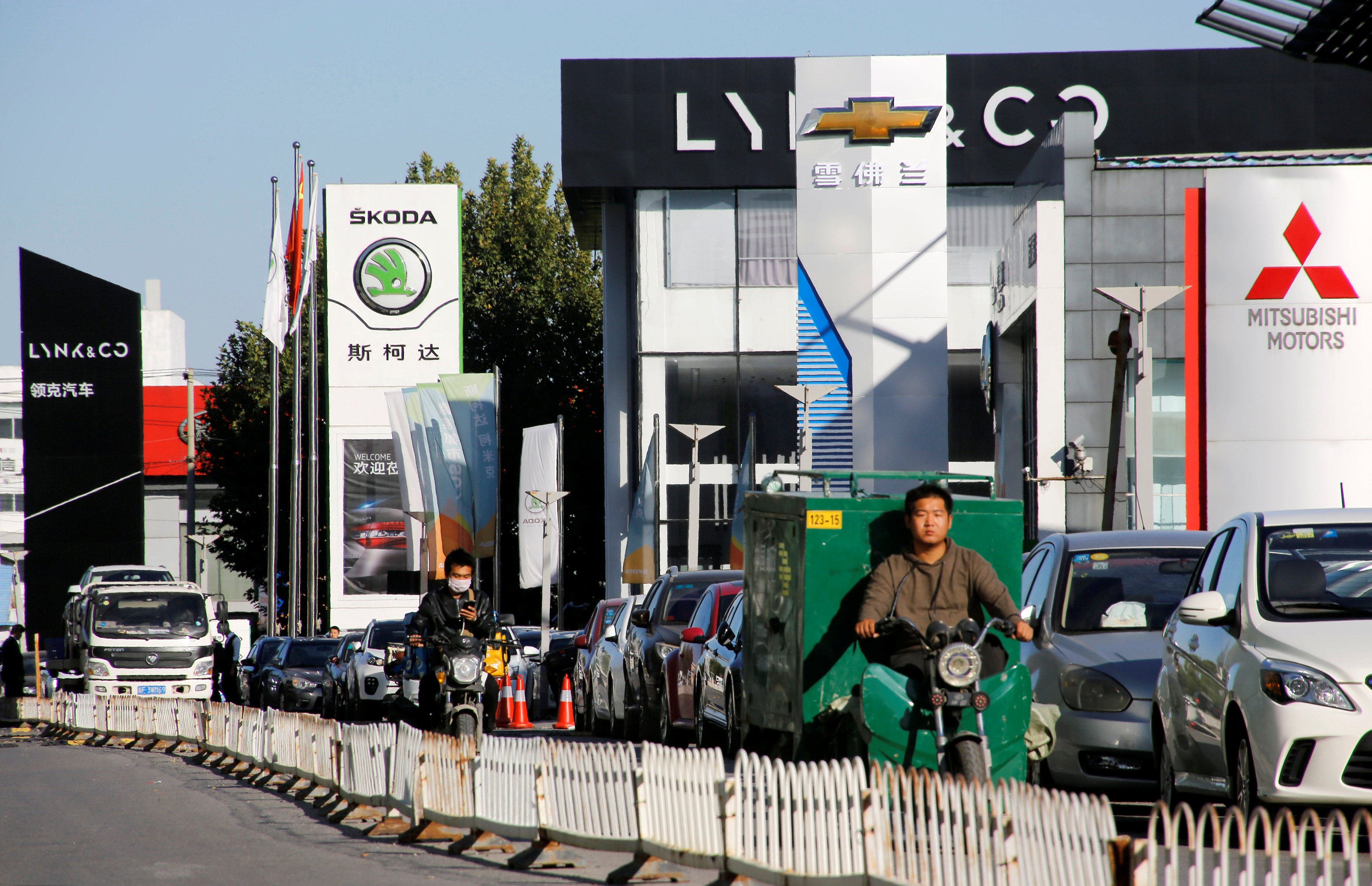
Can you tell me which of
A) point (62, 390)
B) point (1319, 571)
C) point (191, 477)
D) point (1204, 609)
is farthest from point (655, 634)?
point (191, 477)

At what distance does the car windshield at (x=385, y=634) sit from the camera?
25172mm

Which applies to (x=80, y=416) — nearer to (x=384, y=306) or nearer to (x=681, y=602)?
(x=384, y=306)

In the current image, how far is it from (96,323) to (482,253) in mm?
18067

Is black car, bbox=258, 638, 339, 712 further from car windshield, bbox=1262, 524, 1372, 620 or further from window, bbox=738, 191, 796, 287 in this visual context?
car windshield, bbox=1262, 524, 1372, 620

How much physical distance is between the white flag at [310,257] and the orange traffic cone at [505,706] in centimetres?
2614

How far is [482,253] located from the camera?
66.9m

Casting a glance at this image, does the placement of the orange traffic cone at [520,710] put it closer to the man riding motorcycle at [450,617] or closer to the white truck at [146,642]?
the white truck at [146,642]

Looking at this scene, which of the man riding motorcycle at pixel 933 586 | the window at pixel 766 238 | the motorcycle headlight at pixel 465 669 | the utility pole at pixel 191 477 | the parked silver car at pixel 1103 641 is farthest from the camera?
the utility pole at pixel 191 477

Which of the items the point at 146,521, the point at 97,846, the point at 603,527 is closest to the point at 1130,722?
the point at 97,846

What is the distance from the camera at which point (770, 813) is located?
725 cm

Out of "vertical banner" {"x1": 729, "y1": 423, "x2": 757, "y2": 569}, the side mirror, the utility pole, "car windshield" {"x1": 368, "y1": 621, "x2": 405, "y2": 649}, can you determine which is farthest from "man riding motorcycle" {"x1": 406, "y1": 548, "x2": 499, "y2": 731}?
the utility pole

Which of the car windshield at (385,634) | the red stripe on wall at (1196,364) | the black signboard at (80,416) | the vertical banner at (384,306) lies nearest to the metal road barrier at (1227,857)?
the car windshield at (385,634)

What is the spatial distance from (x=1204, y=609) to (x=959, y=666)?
132 cm

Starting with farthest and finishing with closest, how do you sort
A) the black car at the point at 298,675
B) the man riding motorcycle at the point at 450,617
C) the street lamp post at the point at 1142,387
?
the black car at the point at 298,675 → the street lamp post at the point at 1142,387 → the man riding motorcycle at the point at 450,617
